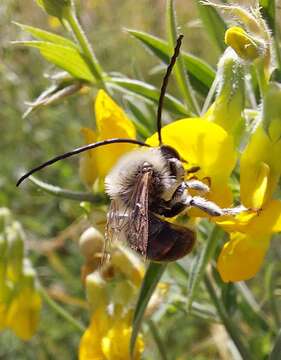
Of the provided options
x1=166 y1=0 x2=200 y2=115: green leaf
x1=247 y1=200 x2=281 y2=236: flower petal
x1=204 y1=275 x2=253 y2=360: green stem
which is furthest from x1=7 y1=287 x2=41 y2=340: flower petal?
x1=247 y1=200 x2=281 y2=236: flower petal

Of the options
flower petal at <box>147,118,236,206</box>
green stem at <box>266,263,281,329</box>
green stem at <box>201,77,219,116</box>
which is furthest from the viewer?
green stem at <box>266,263,281,329</box>

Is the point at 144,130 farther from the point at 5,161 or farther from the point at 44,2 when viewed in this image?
the point at 5,161

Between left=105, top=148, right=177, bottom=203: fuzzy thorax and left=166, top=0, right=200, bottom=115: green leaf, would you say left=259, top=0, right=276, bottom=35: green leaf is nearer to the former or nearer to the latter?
left=166, top=0, right=200, bottom=115: green leaf

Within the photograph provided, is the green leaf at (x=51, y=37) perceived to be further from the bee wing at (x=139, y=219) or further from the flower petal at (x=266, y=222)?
the flower petal at (x=266, y=222)

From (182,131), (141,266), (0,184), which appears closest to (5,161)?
(0,184)

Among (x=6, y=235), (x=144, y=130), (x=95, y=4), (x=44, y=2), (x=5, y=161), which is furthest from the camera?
(x=95, y=4)

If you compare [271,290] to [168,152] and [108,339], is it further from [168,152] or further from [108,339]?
[168,152]

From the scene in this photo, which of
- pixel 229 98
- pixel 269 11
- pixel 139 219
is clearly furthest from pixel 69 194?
pixel 269 11
